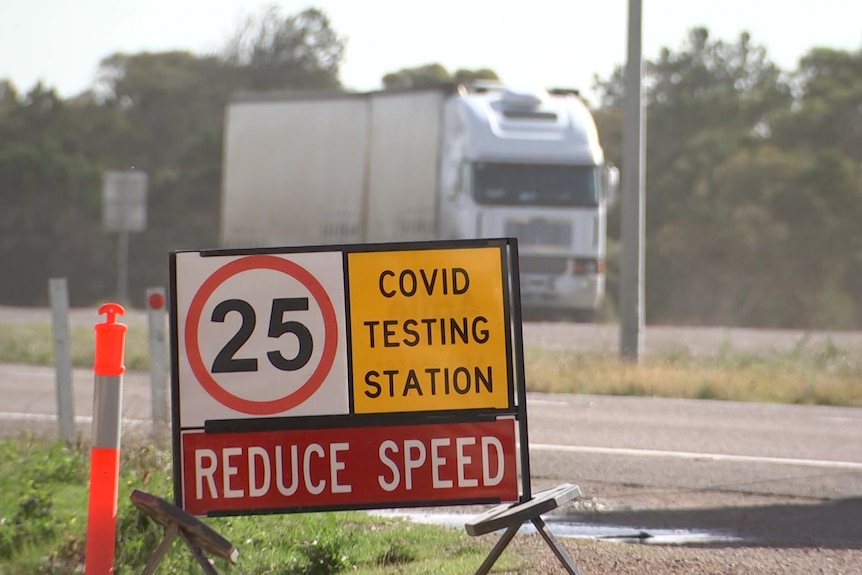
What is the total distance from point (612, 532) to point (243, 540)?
7.19 feet

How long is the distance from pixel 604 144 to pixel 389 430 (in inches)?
2003

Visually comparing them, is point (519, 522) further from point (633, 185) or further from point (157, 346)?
point (633, 185)

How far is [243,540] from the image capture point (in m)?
6.89

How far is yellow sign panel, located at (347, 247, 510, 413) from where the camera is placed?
5805 mm

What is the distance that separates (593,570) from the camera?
6547 millimetres

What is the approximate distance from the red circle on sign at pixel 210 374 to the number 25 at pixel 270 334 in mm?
57

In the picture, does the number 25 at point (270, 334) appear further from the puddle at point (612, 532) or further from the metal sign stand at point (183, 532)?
the puddle at point (612, 532)

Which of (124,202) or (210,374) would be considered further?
(124,202)

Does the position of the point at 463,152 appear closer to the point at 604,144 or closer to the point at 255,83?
the point at 604,144

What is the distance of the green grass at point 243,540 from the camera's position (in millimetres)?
6492

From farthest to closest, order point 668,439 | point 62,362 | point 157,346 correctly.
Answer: point 668,439, point 157,346, point 62,362

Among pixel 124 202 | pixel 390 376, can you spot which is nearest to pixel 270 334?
pixel 390 376

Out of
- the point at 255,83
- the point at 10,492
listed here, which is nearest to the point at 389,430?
the point at 10,492

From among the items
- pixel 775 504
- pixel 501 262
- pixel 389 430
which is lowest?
pixel 775 504
